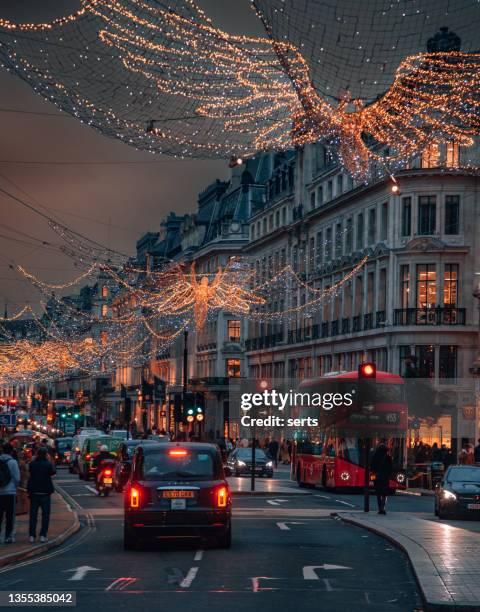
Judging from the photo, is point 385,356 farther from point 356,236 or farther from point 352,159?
point 352,159

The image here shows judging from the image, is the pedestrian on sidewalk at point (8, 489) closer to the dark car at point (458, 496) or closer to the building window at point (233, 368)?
the dark car at point (458, 496)

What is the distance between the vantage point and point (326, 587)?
16.3 m

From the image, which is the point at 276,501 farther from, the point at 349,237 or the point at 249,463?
the point at 349,237

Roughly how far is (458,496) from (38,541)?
12704 millimetres

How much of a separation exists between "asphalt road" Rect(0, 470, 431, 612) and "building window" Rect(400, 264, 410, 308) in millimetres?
45018

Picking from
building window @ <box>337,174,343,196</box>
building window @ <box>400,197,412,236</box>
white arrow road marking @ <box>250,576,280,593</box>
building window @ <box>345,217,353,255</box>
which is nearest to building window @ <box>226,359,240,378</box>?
building window @ <box>345,217,353,255</box>

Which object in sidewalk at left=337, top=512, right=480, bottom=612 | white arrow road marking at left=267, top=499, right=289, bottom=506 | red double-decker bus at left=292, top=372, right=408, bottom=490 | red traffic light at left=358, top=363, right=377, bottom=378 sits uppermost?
red traffic light at left=358, top=363, right=377, bottom=378

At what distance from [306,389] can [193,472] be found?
27063 millimetres

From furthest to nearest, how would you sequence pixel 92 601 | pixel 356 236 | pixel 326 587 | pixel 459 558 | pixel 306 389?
pixel 356 236, pixel 306 389, pixel 459 558, pixel 326 587, pixel 92 601

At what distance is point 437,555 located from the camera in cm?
1956

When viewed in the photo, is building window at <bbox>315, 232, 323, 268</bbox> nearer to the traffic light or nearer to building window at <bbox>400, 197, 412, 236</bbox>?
building window at <bbox>400, 197, 412, 236</bbox>

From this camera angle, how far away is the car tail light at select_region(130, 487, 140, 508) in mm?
21438

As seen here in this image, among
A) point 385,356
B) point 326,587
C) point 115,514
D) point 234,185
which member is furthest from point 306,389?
point 234,185

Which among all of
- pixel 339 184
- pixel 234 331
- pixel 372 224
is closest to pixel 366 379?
pixel 372 224
